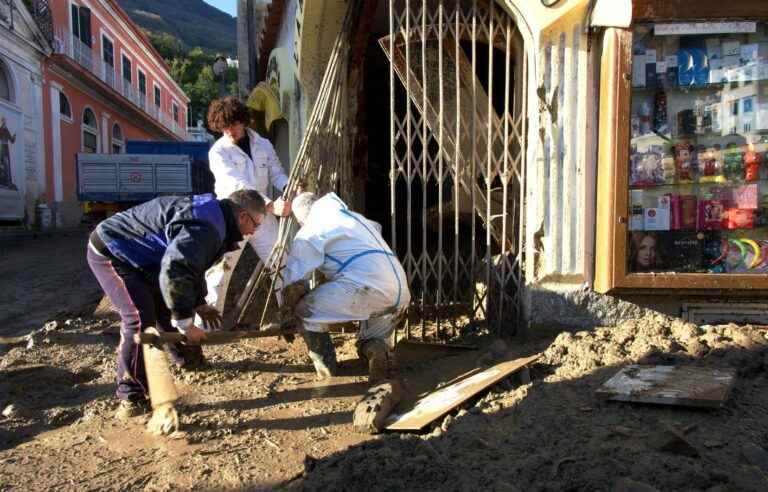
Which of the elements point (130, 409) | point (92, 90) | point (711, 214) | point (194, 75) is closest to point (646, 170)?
point (711, 214)

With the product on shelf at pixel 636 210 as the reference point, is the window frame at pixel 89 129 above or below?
above

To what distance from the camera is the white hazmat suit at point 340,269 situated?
11.6 ft

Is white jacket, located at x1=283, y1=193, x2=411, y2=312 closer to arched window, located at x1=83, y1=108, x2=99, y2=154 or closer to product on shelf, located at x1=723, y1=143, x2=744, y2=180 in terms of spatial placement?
product on shelf, located at x1=723, y1=143, x2=744, y2=180

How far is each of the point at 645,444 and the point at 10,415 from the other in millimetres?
3336

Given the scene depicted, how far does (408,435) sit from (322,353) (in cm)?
112

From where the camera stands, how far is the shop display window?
12.5 feet

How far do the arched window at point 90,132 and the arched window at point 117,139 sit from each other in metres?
2.20

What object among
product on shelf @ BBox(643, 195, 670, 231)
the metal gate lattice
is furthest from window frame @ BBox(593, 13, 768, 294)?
the metal gate lattice

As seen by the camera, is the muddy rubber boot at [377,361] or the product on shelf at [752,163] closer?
the muddy rubber boot at [377,361]

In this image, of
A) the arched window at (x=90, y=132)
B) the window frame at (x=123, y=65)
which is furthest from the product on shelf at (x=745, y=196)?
the window frame at (x=123, y=65)

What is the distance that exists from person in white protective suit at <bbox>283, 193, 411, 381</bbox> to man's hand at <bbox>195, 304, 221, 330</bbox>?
1.75 ft

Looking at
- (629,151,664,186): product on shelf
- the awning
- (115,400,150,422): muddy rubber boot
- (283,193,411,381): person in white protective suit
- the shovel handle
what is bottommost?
(115,400,150,422): muddy rubber boot

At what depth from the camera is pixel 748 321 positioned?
3869 millimetres

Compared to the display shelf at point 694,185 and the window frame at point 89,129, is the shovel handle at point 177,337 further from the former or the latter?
the window frame at point 89,129
